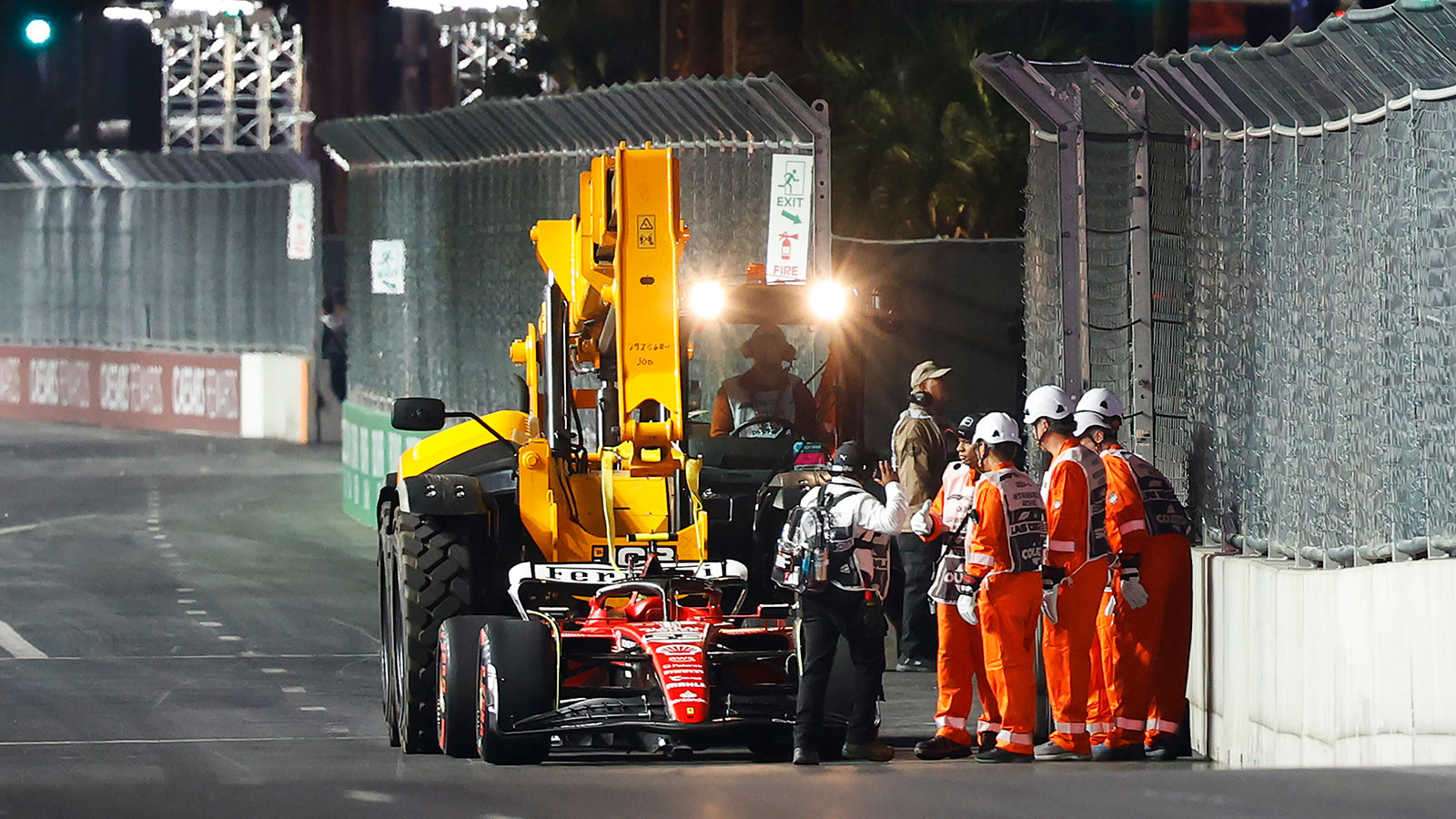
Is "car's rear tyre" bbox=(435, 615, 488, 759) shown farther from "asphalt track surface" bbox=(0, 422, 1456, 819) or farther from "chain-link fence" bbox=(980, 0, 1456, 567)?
"chain-link fence" bbox=(980, 0, 1456, 567)

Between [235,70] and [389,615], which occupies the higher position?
[235,70]

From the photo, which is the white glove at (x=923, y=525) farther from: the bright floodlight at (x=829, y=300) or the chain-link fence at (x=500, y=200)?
the chain-link fence at (x=500, y=200)

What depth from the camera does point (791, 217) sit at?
18.2 m

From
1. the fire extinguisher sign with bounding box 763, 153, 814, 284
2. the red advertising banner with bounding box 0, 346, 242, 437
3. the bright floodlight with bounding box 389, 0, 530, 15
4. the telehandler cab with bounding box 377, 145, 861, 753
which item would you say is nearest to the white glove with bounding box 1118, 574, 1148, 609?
the telehandler cab with bounding box 377, 145, 861, 753

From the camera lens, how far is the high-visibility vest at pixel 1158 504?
1203cm

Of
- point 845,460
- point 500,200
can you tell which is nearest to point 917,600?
point 845,460

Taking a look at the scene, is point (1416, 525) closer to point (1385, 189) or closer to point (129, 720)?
point (1385, 189)

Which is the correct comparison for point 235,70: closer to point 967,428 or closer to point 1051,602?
point 967,428

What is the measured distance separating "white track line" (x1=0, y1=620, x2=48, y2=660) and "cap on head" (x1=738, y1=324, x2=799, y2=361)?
4.90 meters

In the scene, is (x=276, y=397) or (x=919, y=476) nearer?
(x=919, y=476)

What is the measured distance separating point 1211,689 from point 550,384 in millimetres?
3363

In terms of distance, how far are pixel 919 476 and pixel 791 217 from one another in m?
3.42

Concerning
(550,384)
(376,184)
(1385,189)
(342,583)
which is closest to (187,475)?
(376,184)

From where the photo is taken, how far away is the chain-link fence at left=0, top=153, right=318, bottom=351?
117 feet
